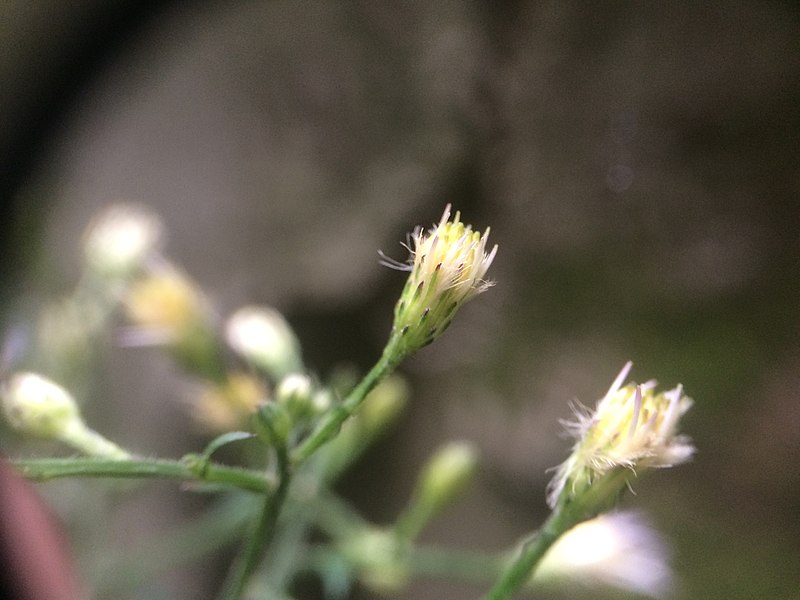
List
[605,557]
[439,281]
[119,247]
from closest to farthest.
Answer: [439,281] < [605,557] < [119,247]

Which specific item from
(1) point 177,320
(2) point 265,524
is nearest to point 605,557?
(2) point 265,524

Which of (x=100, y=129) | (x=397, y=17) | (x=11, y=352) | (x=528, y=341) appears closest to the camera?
(x=11, y=352)

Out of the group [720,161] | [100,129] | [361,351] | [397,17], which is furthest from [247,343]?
[100,129]

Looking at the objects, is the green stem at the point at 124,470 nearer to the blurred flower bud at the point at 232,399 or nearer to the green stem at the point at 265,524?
the green stem at the point at 265,524

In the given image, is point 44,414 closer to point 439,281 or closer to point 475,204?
point 439,281

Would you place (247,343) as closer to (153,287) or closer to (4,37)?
(153,287)

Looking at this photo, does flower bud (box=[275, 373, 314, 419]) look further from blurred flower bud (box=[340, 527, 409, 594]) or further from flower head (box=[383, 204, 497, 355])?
blurred flower bud (box=[340, 527, 409, 594])

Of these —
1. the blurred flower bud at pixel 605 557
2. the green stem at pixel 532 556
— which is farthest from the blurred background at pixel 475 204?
the green stem at pixel 532 556
